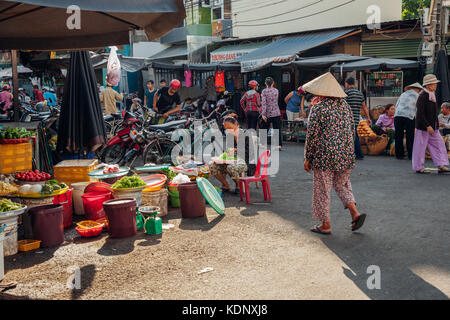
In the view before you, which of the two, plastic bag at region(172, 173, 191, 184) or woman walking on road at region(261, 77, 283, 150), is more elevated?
woman walking on road at region(261, 77, 283, 150)

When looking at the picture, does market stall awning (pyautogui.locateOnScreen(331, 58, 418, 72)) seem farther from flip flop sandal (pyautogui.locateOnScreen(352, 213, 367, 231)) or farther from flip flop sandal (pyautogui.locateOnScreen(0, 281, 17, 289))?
flip flop sandal (pyautogui.locateOnScreen(0, 281, 17, 289))

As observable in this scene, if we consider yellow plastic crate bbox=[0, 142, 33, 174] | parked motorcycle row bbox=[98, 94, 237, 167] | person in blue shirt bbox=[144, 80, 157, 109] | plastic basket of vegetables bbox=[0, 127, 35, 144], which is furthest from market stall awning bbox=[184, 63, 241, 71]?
yellow plastic crate bbox=[0, 142, 33, 174]

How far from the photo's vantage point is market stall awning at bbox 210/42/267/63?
24373mm

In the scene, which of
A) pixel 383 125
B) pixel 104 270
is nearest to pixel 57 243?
pixel 104 270

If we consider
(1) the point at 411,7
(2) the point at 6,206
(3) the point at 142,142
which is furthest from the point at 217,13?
(2) the point at 6,206

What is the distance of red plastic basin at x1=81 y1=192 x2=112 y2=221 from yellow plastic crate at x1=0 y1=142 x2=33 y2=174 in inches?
52.6

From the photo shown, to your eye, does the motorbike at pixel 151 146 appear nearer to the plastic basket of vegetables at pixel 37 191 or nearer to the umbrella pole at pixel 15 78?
the umbrella pole at pixel 15 78

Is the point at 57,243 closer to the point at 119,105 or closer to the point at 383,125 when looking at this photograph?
the point at 383,125

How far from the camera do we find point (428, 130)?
9391 mm

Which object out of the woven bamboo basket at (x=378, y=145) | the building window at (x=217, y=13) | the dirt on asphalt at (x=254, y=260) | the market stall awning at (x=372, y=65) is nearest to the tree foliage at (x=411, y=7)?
the building window at (x=217, y=13)

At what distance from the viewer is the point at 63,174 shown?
7.68 meters

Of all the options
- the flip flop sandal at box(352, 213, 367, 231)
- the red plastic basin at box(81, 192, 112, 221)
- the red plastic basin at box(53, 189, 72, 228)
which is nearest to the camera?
the flip flop sandal at box(352, 213, 367, 231)

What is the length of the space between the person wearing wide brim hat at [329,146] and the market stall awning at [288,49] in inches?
484

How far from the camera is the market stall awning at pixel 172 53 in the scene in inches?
1160
